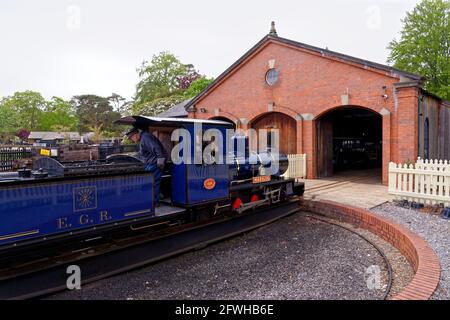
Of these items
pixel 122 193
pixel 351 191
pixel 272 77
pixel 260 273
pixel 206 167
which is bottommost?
pixel 260 273

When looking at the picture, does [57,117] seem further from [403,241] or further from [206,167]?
[403,241]

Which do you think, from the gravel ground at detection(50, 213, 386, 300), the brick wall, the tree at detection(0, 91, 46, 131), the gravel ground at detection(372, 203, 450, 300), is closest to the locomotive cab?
the gravel ground at detection(50, 213, 386, 300)

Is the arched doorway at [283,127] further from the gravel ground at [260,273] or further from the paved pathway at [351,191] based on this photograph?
the gravel ground at [260,273]

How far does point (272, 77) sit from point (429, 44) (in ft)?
76.9

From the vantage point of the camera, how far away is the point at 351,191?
12.1 metres

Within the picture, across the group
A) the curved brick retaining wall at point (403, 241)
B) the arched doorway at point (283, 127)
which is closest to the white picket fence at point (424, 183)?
the curved brick retaining wall at point (403, 241)

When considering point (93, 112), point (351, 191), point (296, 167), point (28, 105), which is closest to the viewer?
point (351, 191)

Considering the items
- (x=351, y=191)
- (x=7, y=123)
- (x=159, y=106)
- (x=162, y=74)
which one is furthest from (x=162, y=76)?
(x=351, y=191)

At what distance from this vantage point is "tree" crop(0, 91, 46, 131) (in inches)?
2975

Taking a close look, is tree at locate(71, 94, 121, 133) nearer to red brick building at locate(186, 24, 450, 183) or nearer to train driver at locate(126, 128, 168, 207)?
red brick building at locate(186, 24, 450, 183)
